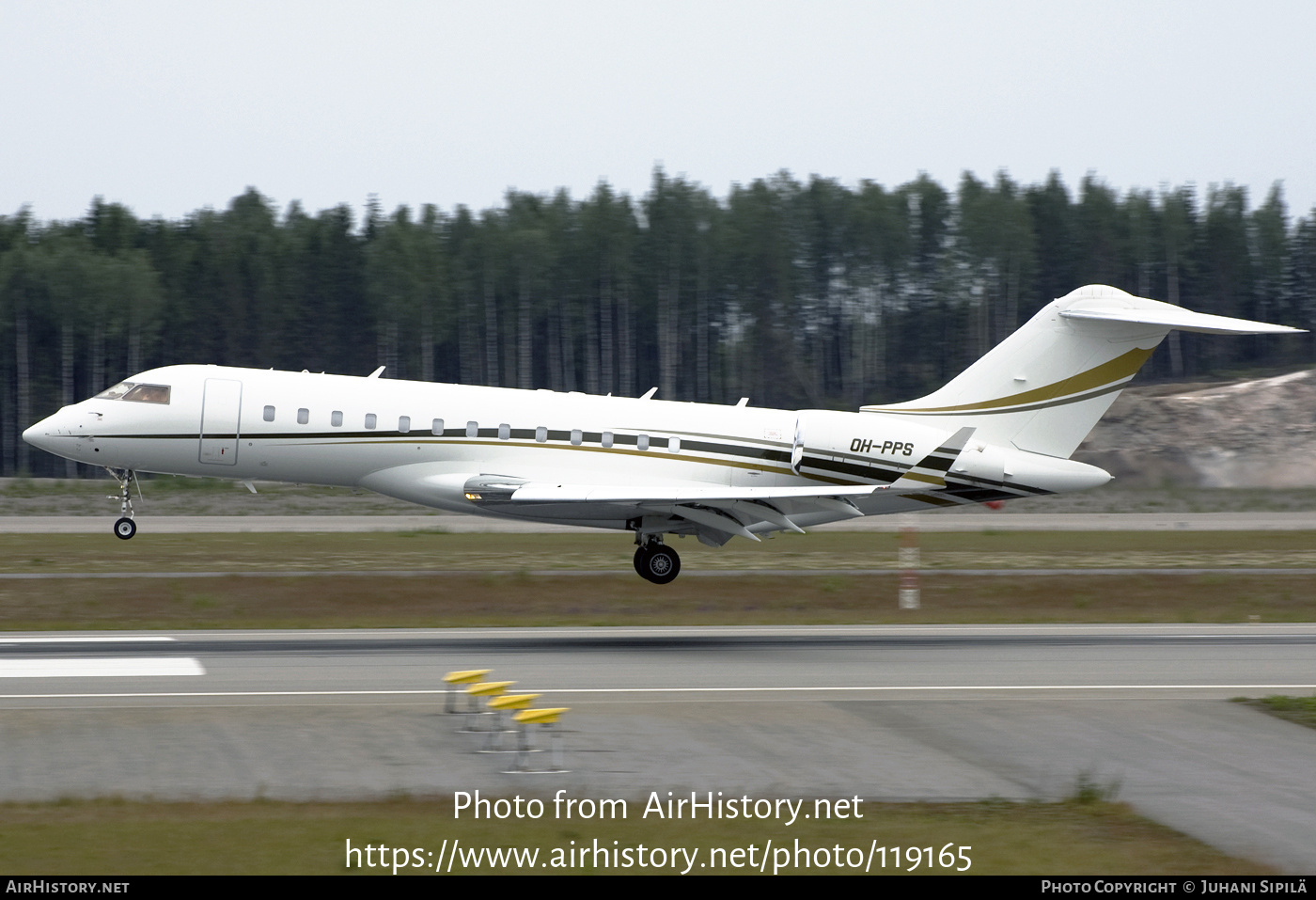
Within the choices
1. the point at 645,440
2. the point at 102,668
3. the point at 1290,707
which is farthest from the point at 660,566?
the point at 1290,707

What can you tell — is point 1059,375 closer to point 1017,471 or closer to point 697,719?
point 1017,471

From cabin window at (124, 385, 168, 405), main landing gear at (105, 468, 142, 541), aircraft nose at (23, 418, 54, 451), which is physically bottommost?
main landing gear at (105, 468, 142, 541)

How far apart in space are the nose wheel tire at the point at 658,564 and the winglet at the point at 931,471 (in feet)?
15.1

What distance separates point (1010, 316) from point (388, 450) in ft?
215

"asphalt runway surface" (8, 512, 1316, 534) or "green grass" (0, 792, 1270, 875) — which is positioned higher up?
"asphalt runway surface" (8, 512, 1316, 534)

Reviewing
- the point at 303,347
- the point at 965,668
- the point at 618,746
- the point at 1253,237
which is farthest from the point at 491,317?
the point at 618,746

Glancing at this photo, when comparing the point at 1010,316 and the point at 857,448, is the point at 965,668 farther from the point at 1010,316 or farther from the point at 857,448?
the point at 1010,316

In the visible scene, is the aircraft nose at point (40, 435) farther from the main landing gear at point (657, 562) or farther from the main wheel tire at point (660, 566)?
the main wheel tire at point (660, 566)

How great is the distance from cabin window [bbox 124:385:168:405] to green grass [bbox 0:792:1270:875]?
16.0 meters

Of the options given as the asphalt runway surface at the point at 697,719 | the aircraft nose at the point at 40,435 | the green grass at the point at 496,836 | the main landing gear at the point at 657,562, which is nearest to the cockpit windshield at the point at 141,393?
the aircraft nose at the point at 40,435

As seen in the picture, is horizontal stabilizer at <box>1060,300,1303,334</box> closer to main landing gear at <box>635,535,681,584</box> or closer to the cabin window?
main landing gear at <box>635,535,681,584</box>

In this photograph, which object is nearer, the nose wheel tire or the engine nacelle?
the engine nacelle

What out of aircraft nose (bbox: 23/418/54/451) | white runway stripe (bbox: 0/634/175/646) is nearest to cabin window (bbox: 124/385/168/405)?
aircraft nose (bbox: 23/418/54/451)

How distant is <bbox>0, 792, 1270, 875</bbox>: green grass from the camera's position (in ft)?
33.5
